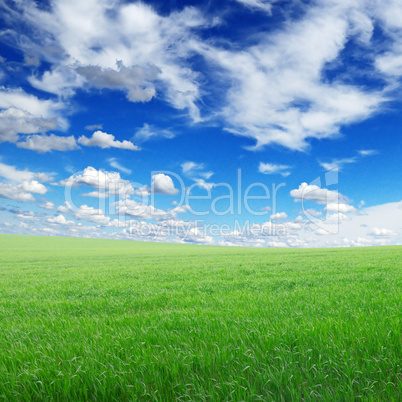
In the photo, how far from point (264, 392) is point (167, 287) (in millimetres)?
8666

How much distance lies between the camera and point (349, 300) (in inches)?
289

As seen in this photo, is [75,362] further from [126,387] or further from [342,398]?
[342,398]

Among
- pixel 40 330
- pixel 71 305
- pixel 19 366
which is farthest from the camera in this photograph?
pixel 71 305

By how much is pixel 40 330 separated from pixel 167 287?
5942mm

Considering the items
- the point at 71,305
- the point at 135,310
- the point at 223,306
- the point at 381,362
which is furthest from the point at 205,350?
the point at 71,305

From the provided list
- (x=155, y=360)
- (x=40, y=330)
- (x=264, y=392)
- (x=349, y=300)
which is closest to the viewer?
(x=264, y=392)

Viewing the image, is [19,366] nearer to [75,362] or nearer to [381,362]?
[75,362]

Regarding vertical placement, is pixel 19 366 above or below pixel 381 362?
below

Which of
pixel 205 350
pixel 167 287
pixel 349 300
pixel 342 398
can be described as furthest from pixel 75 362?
pixel 167 287

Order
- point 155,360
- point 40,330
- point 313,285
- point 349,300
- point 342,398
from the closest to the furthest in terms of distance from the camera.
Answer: point 342,398
point 155,360
point 40,330
point 349,300
point 313,285

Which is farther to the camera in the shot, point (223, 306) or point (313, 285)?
point (313, 285)

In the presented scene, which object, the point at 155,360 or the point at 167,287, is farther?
the point at 167,287

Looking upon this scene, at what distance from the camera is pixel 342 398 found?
10.1 ft

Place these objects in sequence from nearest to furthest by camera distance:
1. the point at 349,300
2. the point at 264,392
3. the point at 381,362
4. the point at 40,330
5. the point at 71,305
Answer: the point at 264,392 → the point at 381,362 → the point at 40,330 → the point at 349,300 → the point at 71,305
